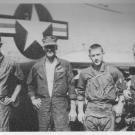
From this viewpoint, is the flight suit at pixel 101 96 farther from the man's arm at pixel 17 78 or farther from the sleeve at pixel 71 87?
the man's arm at pixel 17 78

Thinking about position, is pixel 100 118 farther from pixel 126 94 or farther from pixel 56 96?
pixel 56 96

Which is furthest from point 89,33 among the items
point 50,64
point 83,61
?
point 50,64

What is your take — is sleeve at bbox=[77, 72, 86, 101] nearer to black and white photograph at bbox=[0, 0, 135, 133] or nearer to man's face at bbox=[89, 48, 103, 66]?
black and white photograph at bbox=[0, 0, 135, 133]

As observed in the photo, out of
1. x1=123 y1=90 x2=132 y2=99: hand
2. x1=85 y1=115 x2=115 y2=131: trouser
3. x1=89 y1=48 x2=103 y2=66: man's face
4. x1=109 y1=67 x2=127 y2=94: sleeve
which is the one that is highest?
x1=89 y1=48 x2=103 y2=66: man's face

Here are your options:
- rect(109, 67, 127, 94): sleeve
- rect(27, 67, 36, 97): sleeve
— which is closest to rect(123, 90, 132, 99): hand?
rect(109, 67, 127, 94): sleeve

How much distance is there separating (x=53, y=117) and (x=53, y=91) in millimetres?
233

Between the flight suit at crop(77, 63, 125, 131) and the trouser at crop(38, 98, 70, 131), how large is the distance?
0.75ft

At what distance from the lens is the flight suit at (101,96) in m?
2.34

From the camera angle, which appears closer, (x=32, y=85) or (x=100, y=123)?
(x=100, y=123)

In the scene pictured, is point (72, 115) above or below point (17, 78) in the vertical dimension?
below

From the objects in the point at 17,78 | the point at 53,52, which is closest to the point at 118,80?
the point at 53,52

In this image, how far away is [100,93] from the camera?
2.36 m

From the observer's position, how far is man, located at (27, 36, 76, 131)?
2.48 m

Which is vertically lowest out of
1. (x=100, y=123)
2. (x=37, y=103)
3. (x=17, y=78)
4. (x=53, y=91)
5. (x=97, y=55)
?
(x=100, y=123)
